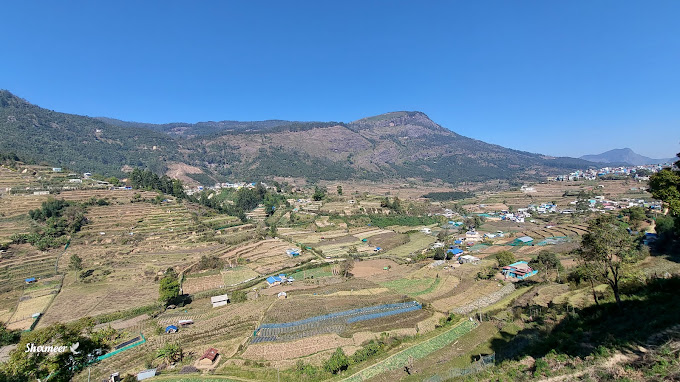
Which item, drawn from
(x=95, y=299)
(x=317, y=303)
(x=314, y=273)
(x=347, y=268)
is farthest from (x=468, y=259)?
(x=95, y=299)

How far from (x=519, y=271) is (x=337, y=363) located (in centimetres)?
2420

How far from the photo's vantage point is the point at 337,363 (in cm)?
1723

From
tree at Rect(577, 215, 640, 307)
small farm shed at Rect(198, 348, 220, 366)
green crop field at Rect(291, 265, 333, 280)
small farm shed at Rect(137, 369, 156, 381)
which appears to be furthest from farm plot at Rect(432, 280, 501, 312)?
small farm shed at Rect(137, 369, 156, 381)

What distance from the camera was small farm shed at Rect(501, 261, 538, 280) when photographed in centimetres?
3137

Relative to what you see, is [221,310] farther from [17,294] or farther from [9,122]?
[9,122]

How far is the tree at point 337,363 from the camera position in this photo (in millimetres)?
17047

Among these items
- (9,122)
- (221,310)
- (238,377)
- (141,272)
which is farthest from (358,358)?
(9,122)

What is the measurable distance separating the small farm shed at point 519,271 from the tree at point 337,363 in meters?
22.7

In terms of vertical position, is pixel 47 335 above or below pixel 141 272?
above

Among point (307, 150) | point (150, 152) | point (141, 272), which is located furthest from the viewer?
point (307, 150)

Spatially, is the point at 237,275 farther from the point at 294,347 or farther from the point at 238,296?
the point at 294,347

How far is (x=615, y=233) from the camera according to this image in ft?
46.8

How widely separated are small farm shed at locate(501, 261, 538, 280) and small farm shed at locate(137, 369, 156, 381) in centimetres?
3232

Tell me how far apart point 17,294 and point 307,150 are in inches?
6688
